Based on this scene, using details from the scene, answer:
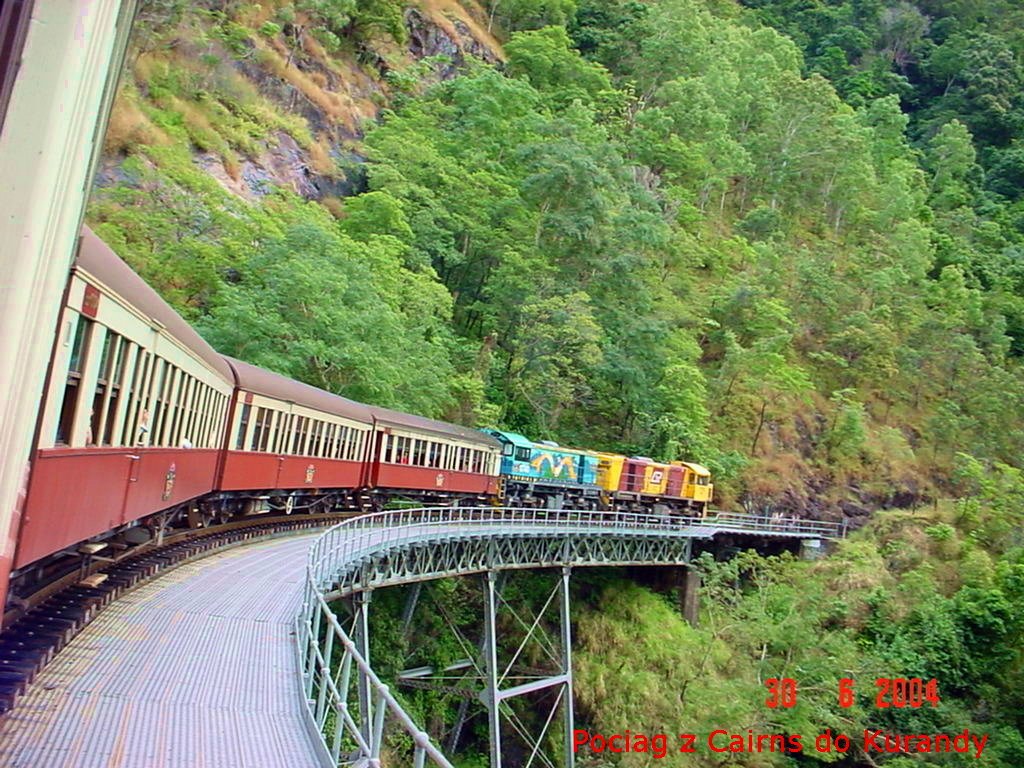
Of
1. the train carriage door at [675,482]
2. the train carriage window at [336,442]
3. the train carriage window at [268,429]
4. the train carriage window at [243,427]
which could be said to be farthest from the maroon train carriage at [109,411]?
the train carriage door at [675,482]

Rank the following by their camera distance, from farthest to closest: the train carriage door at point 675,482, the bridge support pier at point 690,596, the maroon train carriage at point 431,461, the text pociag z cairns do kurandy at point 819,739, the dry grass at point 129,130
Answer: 1. the train carriage door at point 675,482
2. the bridge support pier at point 690,596
3. the dry grass at point 129,130
4. the maroon train carriage at point 431,461
5. the text pociag z cairns do kurandy at point 819,739

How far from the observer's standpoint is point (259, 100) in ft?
117

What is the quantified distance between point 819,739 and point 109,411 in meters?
20.0

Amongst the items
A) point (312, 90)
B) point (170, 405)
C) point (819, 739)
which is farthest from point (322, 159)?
point (170, 405)

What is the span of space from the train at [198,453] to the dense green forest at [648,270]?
3.27 m

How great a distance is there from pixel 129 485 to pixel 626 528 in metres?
19.3

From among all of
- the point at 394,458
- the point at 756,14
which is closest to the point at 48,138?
the point at 394,458

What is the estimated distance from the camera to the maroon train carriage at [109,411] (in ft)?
18.7

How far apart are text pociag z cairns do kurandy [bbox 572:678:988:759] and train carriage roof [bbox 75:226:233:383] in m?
16.1

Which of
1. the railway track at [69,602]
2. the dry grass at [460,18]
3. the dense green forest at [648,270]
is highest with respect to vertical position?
the dry grass at [460,18]

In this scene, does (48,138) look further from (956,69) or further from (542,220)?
(956,69)

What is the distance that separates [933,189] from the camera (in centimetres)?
6581

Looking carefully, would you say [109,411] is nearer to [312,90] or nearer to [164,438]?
[164,438]

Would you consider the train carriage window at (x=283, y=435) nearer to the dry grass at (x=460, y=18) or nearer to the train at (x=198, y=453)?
the train at (x=198, y=453)
